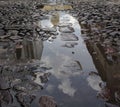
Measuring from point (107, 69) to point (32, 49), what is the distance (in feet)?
9.97

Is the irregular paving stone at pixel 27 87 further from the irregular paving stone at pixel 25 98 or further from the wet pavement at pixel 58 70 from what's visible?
the irregular paving stone at pixel 25 98

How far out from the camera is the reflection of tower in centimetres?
789

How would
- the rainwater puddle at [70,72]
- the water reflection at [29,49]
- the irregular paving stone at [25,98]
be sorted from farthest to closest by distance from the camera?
1. the water reflection at [29,49]
2. the rainwater puddle at [70,72]
3. the irregular paving stone at [25,98]

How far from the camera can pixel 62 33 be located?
1139 cm

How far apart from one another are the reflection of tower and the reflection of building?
61.6 inches

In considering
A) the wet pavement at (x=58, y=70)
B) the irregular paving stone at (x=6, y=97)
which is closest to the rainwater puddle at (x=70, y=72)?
the wet pavement at (x=58, y=70)

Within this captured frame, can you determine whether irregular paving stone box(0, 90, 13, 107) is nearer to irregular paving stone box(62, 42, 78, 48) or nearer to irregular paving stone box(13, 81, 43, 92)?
irregular paving stone box(13, 81, 43, 92)

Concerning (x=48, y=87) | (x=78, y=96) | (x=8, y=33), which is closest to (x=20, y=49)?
(x=8, y=33)

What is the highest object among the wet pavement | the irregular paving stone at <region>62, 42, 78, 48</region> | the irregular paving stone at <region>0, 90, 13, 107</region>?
the irregular paving stone at <region>0, 90, 13, 107</region>

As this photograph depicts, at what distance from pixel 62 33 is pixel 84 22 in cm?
247

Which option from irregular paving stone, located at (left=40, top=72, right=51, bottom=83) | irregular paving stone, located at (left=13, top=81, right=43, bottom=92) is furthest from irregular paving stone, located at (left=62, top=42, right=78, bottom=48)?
irregular paving stone, located at (left=13, top=81, right=43, bottom=92)

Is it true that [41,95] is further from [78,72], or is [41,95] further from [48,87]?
[78,72]

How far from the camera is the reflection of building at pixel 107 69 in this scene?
18.1ft

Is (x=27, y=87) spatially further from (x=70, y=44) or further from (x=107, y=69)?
(x=70, y=44)
